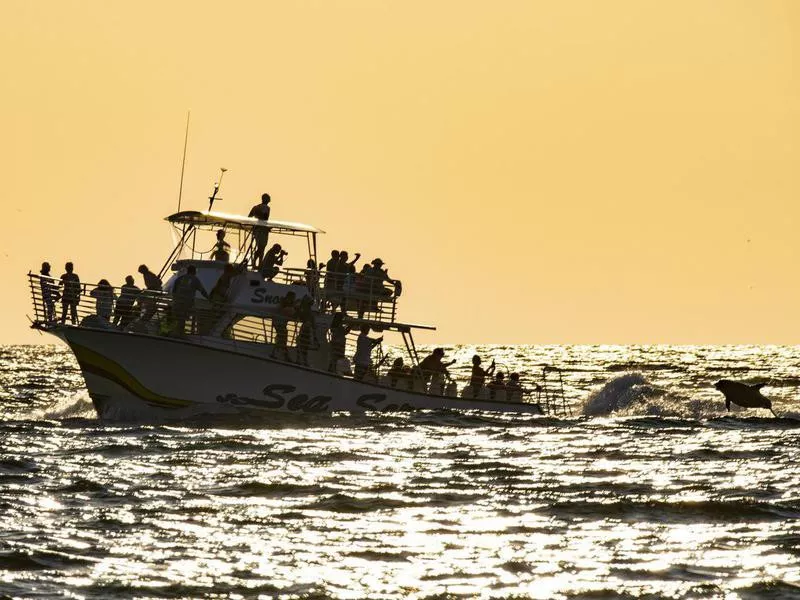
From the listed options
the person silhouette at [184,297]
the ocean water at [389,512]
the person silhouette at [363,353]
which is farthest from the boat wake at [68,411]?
the person silhouette at [363,353]

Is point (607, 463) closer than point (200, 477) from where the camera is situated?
No

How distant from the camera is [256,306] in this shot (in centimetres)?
3309

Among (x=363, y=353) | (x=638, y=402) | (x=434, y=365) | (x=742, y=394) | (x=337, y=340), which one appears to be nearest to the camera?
(x=337, y=340)

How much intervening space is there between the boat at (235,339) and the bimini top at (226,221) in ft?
0.12

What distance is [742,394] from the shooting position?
42219mm

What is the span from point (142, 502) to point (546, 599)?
7479 millimetres

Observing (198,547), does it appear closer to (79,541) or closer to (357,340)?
(79,541)

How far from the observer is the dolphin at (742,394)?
134 feet

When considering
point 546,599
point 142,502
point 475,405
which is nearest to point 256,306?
point 475,405

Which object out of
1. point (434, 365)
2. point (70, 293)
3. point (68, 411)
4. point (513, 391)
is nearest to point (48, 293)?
point (70, 293)

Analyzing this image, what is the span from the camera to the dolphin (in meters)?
40.8

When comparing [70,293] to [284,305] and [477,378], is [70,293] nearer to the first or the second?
[284,305]

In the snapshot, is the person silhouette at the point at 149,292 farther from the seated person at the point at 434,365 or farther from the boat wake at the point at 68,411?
the seated person at the point at 434,365

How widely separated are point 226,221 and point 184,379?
14.8ft
